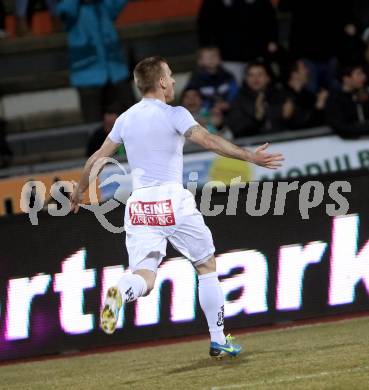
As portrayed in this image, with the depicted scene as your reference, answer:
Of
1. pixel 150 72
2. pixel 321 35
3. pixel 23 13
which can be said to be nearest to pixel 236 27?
pixel 321 35

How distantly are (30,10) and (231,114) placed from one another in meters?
4.07

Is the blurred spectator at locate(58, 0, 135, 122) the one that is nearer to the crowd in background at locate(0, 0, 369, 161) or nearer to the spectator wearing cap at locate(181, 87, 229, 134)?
the crowd in background at locate(0, 0, 369, 161)

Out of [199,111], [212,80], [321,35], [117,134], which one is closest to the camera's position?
[117,134]

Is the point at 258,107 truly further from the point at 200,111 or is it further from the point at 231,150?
the point at 231,150

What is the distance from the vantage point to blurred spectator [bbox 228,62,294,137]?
15.2m

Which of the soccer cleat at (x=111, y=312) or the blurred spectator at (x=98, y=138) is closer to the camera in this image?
the soccer cleat at (x=111, y=312)

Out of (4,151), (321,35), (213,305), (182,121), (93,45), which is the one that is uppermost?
(182,121)

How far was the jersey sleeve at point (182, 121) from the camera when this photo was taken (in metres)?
8.86

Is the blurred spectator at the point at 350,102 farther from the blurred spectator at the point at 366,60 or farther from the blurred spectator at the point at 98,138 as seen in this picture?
the blurred spectator at the point at 98,138

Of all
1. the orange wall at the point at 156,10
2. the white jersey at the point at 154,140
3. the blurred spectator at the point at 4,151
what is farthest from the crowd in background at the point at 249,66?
the white jersey at the point at 154,140

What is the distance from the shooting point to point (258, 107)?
50.3 feet

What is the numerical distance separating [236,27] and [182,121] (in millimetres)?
8081

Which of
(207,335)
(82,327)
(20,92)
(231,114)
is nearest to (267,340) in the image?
(207,335)

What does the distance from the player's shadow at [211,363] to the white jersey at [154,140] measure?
1384mm
